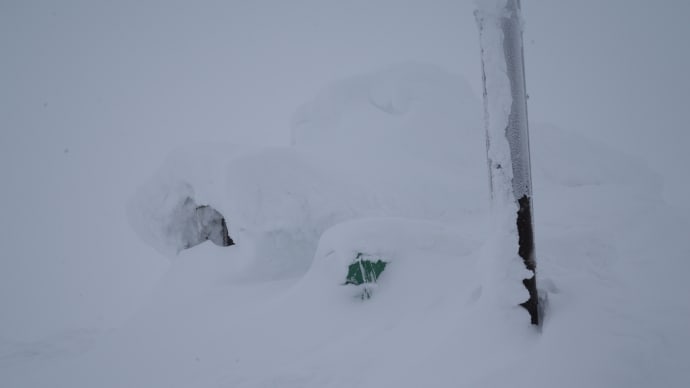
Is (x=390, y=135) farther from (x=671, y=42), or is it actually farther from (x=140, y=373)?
(x=671, y=42)

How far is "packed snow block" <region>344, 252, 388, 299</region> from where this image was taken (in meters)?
3.83

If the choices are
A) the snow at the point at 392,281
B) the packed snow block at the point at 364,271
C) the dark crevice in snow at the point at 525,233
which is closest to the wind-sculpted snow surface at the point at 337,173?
the snow at the point at 392,281

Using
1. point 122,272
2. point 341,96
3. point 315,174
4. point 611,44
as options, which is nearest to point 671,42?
point 611,44

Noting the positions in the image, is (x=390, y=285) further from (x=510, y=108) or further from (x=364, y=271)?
(x=510, y=108)

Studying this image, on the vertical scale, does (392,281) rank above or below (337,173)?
below

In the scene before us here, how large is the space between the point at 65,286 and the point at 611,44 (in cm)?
→ 22323

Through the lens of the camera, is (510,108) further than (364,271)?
No

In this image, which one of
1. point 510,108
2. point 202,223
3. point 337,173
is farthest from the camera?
point 202,223

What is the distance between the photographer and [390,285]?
3777mm

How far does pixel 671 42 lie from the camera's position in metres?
80.4

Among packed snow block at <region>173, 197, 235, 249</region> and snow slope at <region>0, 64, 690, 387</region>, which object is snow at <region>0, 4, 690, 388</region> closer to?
snow slope at <region>0, 64, 690, 387</region>

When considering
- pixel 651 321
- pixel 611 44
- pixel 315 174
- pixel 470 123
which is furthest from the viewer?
pixel 611 44

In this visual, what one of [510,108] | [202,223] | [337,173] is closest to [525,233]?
[510,108]

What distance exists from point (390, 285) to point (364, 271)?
326 millimetres
